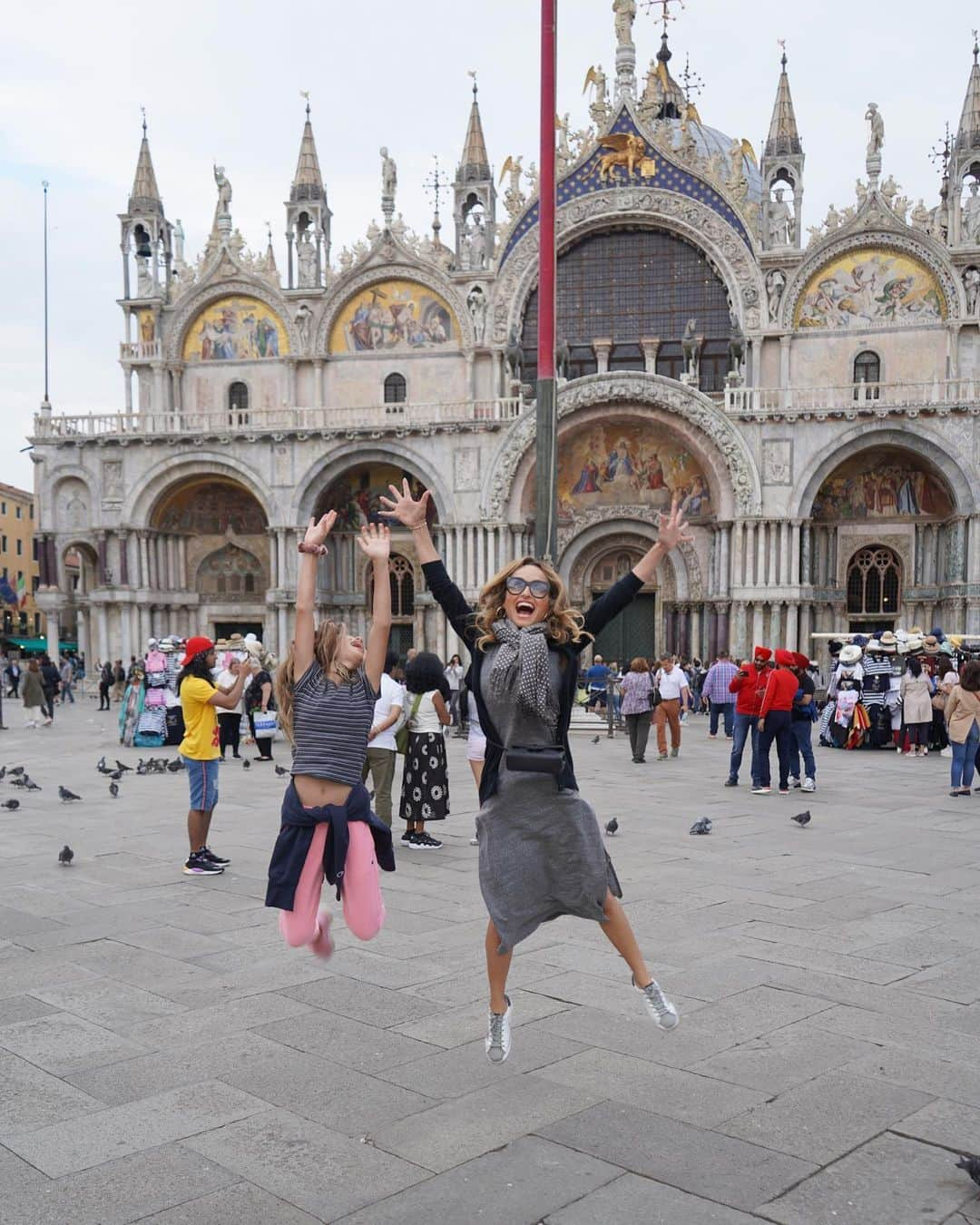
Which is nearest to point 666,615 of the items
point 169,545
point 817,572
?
point 817,572

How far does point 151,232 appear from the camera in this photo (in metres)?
35.7

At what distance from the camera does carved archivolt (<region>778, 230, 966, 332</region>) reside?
31016 mm

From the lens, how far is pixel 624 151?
108 ft

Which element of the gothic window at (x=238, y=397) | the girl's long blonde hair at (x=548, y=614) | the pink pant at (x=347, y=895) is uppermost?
the gothic window at (x=238, y=397)

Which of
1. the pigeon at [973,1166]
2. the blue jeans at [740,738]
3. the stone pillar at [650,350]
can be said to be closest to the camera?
the pigeon at [973,1166]

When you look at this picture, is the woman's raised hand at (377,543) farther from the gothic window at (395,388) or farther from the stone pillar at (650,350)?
the gothic window at (395,388)

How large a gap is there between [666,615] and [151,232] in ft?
63.4

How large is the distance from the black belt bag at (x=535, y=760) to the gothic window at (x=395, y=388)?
30.9 meters

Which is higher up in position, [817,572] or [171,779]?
[817,572]

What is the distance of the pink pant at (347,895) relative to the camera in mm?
5008

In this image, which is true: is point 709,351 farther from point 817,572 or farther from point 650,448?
point 817,572

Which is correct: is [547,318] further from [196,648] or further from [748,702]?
[196,648]

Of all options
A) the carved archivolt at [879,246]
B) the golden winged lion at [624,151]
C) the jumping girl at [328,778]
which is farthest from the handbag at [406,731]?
the golden winged lion at [624,151]

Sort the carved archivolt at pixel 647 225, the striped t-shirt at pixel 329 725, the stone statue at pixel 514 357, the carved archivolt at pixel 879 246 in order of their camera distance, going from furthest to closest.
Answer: the stone statue at pixel 514 357 → the carved archivolt at pixel 647 225 → the carved archivolt at pixel 879 246 → the striped t-shirt at pixel 329 725
